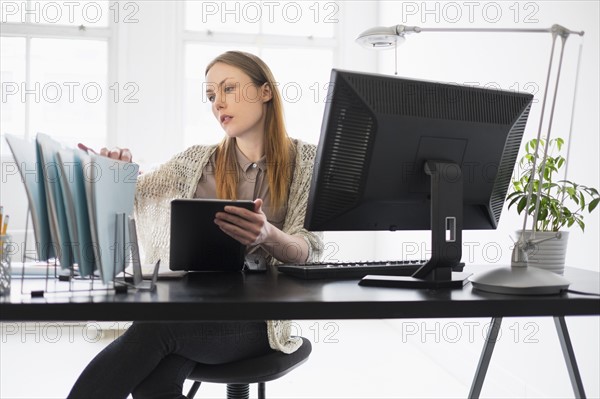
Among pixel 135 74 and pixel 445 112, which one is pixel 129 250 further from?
pixel 135 74

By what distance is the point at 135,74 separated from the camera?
4727mm

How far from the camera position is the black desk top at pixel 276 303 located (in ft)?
3.21

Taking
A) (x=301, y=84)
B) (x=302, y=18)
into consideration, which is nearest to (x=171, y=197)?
(x=301, y=84)

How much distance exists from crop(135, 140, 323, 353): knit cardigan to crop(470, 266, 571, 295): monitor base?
23.8 inches

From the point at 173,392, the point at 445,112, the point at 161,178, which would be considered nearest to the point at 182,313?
the point at 173,392

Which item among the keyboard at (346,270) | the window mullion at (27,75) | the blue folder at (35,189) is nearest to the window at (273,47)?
the window mullion at (27,75)

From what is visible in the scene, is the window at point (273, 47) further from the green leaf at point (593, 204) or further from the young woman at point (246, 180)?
the green leaf at point (593, 204)

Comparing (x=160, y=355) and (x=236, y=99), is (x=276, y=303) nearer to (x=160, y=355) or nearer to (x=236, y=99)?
(x=160, y=355)

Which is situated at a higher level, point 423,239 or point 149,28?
point 149,28

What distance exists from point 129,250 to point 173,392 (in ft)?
1.06

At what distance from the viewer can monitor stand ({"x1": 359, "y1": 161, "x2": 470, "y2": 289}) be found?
4.23ft

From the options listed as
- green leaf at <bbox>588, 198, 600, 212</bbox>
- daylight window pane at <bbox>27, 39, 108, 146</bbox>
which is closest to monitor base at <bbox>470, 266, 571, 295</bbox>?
green leaf at <bbox>588, 198, 600, 212</bbox>

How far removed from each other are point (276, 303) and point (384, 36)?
1007 mm

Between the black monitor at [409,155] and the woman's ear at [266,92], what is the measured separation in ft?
2.30
